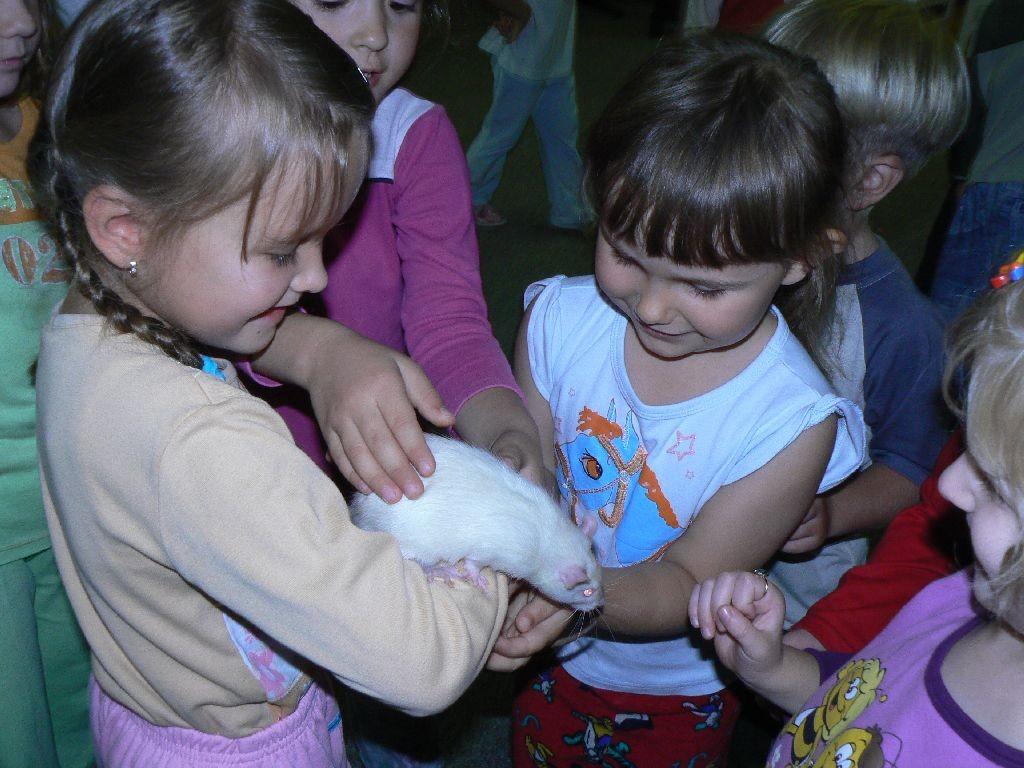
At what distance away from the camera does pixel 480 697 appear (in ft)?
6.75

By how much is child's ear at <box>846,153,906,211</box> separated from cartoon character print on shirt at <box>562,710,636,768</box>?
0.92m

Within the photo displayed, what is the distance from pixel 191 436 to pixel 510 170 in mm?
4427

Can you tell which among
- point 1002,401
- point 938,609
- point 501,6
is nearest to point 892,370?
point 938,609

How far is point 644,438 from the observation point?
125cm

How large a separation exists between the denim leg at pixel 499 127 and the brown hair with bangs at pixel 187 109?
131 inches

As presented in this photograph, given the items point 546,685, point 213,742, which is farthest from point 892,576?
point 213,742

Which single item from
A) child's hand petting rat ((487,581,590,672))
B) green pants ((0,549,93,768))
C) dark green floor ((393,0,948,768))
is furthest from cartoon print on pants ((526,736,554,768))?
green pants ((0,549,93,768))

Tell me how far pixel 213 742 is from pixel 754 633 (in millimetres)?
630

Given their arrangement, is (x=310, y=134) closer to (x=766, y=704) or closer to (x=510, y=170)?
(x=766, y=704)

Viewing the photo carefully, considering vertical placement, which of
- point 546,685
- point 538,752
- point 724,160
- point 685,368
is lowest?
point 538,752

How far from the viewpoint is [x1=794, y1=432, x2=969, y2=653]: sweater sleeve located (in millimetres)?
1160

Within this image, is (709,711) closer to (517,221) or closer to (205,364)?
(205,364)

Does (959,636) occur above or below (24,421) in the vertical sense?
above

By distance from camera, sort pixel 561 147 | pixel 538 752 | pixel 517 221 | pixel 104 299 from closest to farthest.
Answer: pixel 104 299, pixel 538 752, pixel 561 147, pixel 517 221
